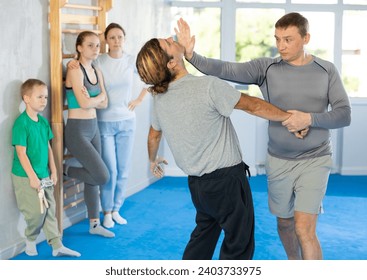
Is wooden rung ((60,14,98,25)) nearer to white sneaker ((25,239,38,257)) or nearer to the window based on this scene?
white sneaker ((25,239,38,257))

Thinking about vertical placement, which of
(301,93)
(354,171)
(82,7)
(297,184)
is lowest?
(354,171)

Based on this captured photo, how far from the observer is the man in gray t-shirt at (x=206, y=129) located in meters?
3.12

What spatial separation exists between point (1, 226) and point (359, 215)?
10.5 feet

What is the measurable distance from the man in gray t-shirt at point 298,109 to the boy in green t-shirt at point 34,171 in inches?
54.1

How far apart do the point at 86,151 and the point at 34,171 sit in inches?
25.1

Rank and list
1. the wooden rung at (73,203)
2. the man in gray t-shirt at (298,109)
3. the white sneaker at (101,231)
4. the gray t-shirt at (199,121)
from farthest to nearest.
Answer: the wooden rung at (73,203), the white sneaker at (101,231), the man in gray t-shirt at (298,109), the gray t-shirt at (199,121)

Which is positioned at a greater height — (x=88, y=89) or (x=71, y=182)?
(x=88, y=89)

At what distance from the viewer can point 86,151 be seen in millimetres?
5023

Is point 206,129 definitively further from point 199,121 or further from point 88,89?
point 88,89

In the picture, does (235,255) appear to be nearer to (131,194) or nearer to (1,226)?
(1,226)

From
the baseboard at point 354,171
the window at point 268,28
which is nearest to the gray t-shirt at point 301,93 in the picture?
the window at point 268,28

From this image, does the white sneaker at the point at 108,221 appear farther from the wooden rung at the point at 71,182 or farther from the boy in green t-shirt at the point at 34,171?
the boy in green t-shirt at the point at 34,171

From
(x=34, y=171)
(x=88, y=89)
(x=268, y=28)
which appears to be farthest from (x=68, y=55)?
(x=268, y=28)
